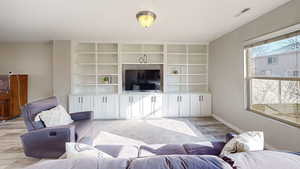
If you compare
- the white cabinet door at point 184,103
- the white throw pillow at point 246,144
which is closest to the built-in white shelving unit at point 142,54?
the white cabinet door at point 184,103

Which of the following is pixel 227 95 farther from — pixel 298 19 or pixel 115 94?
pixel 115 94

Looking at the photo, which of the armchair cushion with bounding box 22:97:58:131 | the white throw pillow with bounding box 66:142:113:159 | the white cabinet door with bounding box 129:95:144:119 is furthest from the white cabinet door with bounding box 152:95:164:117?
the white throw pillow with bounding box 66:142:113:159

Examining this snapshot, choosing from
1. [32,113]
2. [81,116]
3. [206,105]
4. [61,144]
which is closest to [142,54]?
[206,105]

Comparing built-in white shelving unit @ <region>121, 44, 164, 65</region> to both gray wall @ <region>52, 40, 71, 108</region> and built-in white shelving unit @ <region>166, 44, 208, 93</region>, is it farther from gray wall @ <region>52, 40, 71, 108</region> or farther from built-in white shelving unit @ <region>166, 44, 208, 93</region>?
gray wall @ <region>52, 40, 71, 108</region>

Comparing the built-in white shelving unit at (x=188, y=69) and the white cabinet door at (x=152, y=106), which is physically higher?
the built-in white shelving unit at (x=188, y=69)

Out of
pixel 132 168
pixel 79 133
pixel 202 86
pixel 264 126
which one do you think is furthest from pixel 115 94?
pixel 132 168

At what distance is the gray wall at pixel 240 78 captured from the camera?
2.50 metres

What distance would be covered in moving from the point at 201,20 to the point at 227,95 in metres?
2.16

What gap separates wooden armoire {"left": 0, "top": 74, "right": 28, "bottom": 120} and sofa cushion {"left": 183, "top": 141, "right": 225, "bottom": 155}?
5398mm

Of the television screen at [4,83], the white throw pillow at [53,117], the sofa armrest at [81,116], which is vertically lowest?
the sofa armrest at [81,116]

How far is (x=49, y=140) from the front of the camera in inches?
93.0

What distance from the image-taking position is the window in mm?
2525

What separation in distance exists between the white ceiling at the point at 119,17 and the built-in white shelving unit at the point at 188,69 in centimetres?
114

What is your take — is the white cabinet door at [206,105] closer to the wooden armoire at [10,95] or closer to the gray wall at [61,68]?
the gray wall at [61,68]
